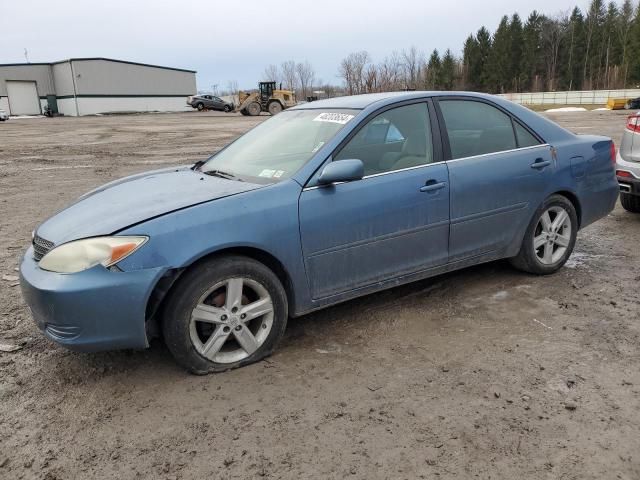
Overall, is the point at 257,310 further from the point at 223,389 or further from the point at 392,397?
the point at 392,397

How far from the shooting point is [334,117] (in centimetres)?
382

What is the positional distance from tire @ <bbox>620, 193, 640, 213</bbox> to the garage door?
60.6 m

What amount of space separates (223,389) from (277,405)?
35 centimetres

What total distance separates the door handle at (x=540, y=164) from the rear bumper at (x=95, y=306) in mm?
3001

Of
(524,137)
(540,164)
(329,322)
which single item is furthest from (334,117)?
(540,164)

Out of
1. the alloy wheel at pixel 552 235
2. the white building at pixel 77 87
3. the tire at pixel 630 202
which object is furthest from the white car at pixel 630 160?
the white building at pixel 77 87

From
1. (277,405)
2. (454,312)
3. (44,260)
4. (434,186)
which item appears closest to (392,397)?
(277,405)

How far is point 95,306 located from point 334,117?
204cm

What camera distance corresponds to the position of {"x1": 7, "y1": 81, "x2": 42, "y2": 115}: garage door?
5475 centimetres

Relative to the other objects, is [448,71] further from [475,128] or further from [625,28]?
[475,128]

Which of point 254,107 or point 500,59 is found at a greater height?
point 500,59

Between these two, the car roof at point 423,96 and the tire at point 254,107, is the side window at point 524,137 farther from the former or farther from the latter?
the tire at point 254,107

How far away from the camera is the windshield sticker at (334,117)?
Result: 12.1 ft

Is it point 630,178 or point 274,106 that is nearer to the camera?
point 630,178
